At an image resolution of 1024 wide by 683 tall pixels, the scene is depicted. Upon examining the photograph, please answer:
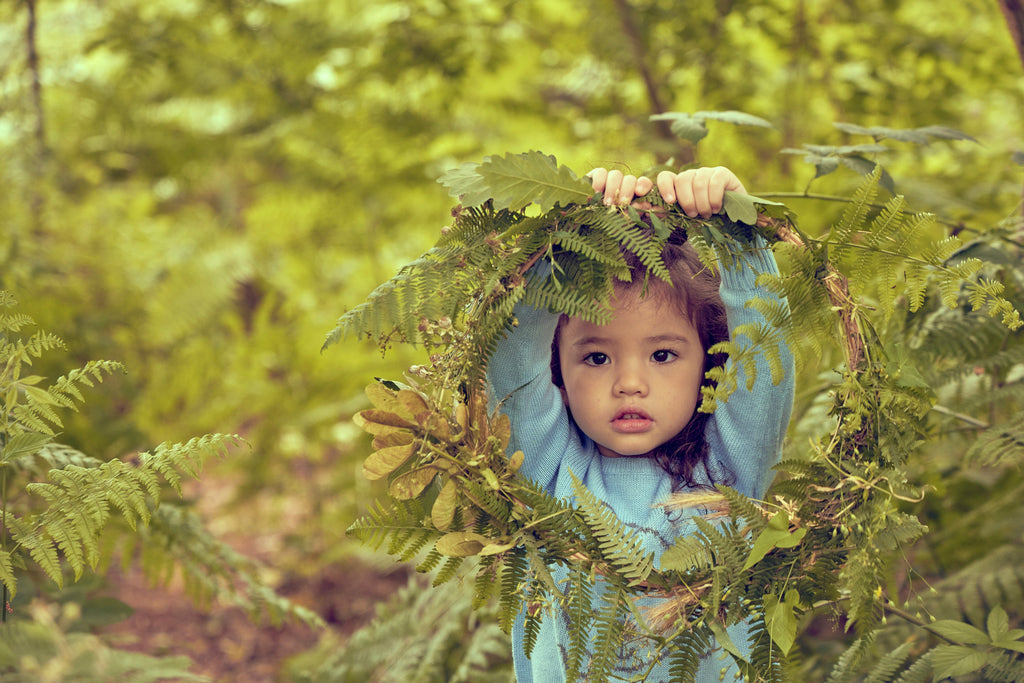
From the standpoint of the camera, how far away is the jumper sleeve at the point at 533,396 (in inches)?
63.5

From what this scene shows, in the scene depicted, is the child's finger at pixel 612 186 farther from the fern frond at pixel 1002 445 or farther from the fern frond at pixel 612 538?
the fern frond at pixel 1002 445

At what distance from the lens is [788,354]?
1610 millimetres

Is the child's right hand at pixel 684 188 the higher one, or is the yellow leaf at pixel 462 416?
the child's right hand at pixel 684 188

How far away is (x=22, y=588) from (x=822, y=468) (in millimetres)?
1743

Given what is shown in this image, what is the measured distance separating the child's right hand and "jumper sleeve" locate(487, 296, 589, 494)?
272 millimetres

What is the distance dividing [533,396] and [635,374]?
0.21 m

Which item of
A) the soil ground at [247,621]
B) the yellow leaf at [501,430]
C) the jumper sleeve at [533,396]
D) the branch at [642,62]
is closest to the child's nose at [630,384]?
the jumper sleeve at [533,396]

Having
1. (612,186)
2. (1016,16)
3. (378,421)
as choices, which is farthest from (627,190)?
(1016,16)

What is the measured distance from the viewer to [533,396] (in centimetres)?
163

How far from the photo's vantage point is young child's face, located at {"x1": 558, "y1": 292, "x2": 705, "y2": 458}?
1602mm

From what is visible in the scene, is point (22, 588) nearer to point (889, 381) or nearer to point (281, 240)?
point (889, 381)

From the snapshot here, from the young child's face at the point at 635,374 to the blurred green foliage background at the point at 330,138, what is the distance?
127 centimetres

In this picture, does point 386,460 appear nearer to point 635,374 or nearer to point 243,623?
point 635,374

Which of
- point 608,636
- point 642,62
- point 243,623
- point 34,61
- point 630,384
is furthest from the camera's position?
point 243,623
